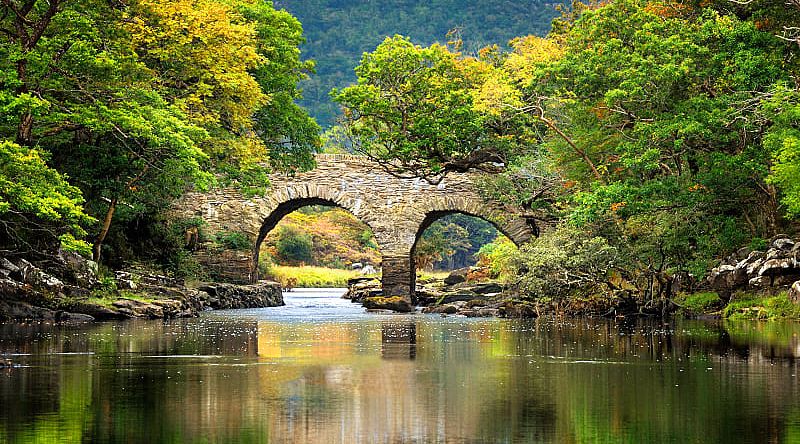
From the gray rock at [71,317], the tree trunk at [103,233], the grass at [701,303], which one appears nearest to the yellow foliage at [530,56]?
the grass at [701,303]

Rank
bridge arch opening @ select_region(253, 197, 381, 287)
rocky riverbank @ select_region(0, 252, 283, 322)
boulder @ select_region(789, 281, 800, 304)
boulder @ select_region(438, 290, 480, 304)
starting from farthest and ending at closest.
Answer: bridge arch opening @ select_region(253, 197, 381, 287)
boulder @ select_region(438, 290, 480, 304)
rocky riverbank @ select_region(0, 252, 283, 322)
boulder @ select_region(789, 281, 800, 304)

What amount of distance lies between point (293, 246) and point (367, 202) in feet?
101

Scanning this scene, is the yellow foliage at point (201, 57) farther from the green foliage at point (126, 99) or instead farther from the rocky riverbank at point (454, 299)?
the rocky riverbank at point (454, 299)

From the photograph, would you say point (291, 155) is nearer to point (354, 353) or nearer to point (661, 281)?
point (661, 281)

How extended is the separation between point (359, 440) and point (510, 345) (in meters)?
9.28

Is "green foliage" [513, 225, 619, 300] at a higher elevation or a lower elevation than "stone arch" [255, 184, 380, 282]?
lower

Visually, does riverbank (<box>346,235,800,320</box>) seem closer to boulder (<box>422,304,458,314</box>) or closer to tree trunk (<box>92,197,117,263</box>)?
boulder (<box>422,304,458,314</box>)

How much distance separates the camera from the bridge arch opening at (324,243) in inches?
2628

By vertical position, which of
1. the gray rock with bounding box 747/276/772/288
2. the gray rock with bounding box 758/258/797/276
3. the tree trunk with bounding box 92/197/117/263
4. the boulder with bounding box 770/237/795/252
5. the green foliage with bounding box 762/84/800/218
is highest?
the green foliage with bounding box 762/84/800/218

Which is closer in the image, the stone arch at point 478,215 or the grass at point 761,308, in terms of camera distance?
the grass at point 761,308

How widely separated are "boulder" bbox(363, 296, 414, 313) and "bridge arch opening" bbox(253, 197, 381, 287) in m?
26.6

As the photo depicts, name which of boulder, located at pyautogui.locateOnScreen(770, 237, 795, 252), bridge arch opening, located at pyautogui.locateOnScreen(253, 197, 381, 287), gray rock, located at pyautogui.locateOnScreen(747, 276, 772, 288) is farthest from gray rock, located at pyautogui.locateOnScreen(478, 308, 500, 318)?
bridge arch opening, located at pyautogui.locateOnScreen(253, 197, 381, 287)

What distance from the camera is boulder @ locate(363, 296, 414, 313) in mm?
33750

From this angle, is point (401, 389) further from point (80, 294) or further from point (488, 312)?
point (488, 312)
